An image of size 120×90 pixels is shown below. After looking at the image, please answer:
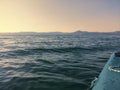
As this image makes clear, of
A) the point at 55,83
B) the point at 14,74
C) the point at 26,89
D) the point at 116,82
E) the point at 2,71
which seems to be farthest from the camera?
the point at 2,71

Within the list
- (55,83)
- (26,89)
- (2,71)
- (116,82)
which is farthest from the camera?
(2,71)

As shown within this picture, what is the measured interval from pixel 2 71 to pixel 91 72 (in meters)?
5.38

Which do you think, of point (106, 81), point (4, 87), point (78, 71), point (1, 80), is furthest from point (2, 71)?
point (106, 81)

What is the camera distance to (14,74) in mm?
10609

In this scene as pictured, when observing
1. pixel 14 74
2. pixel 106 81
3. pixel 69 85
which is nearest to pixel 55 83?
pixel 69 85

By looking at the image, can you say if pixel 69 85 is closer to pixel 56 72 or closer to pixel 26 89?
pixel 26 89

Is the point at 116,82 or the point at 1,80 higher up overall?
the point at 116,82

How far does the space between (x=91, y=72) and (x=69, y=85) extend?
9.66 feet

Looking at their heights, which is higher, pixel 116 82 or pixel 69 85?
pixel 116 82

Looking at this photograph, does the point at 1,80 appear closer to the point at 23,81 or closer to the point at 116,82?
the point at 23,81

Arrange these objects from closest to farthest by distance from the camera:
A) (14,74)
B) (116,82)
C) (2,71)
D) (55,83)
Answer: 1. (116,82)
2. (55,83)
3. (14,74)
4. (2,71)

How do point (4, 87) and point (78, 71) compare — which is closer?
point (4, 87)

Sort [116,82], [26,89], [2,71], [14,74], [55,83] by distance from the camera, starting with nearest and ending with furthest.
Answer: [116,82] → [26,89] → [55,83] → [14,74] → [2,71]

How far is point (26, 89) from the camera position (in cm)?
816
